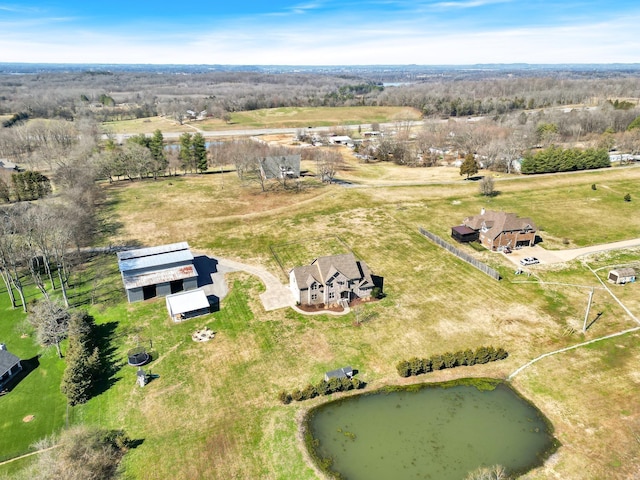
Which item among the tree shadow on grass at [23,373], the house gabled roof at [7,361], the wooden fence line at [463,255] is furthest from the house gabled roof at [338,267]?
the house gabled roof at [7,361]

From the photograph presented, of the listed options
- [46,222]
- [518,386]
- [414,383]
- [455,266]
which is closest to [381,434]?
[414,383]

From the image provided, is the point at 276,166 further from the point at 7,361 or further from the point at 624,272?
the point at 624,272

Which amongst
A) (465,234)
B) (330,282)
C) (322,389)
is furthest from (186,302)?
(465,234)

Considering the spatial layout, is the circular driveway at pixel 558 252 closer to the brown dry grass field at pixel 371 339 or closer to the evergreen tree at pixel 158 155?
the brown dry grass field at pixel 371 339

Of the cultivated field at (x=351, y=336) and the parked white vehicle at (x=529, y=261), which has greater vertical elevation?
the parked white vehicle at (x=529, y=261)

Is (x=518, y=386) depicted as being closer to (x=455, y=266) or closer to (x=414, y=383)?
(x=414, y=383)

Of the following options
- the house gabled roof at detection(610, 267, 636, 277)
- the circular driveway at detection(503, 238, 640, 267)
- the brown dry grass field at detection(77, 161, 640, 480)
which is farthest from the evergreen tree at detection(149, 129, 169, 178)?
the house gabled roof at detection(610, 267, 636, 277)

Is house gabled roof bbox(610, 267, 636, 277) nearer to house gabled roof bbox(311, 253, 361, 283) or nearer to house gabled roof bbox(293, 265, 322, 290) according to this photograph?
house gabled roof bbox(311, 253, 361, 283)
